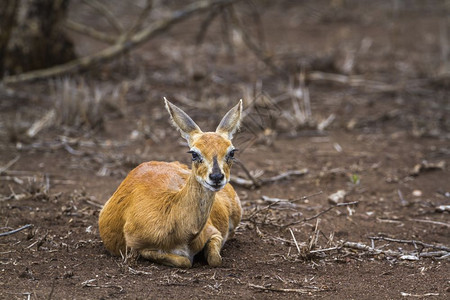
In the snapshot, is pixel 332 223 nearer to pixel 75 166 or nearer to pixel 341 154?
pixel 341 154

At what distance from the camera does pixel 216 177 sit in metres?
4.63

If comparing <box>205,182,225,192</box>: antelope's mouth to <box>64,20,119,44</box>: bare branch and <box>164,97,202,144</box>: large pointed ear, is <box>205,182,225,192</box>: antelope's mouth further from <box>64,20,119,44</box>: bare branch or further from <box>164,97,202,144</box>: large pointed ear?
<box>64,20,119,44</box>: bare branch

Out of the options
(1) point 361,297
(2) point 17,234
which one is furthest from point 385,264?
(2) point 17,234

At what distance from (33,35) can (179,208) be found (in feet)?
22.7

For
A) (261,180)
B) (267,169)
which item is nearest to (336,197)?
(261,180)

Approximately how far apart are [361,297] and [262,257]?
98 cm

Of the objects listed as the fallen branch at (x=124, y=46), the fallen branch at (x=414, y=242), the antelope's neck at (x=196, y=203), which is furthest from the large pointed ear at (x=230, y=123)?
the fallen branch at (x=124, y=46)

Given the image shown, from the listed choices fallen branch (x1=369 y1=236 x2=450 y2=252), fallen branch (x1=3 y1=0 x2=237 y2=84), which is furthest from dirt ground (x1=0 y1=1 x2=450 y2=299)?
fallen branch (x1=3 y1=0 x2=237 y2=84)

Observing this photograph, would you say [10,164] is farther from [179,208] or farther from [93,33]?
[93,33]

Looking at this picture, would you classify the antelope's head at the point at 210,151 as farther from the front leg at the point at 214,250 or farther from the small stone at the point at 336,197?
the small stone at the point at 336,197

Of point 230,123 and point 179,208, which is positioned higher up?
point 230,123

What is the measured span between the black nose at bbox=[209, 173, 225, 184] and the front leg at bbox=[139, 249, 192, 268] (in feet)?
2.45

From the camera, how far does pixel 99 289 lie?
14.9 feet

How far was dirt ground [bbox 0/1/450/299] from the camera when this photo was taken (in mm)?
4883
